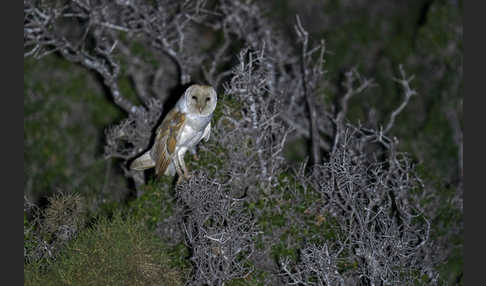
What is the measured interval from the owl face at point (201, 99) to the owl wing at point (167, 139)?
157mm

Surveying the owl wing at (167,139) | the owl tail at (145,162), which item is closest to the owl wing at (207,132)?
the owl wing at (167,139)

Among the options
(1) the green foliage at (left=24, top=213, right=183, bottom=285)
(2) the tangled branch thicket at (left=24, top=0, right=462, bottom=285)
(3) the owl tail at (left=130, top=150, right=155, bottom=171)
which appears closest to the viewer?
(1) the green foliage at (left=24, top=213, right=183, bottom=285)

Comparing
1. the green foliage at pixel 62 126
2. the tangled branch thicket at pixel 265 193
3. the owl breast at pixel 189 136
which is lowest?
the green foliage at pixel 62 126

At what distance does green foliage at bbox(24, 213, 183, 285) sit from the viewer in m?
4.10

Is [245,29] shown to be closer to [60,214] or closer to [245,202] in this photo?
[245,202]

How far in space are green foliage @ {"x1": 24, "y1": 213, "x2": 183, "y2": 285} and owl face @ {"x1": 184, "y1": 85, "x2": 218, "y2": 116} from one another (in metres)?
1.22

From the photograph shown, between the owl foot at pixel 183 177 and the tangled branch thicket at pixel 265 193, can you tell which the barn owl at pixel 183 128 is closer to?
the owl foot at pixel 183 177

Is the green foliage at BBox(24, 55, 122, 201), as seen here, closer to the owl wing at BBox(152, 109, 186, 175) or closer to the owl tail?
the owl tail

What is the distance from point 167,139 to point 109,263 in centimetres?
121

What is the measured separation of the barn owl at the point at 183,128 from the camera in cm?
434

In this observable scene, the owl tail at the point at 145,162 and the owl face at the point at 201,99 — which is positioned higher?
the owl face at the point at 201,99

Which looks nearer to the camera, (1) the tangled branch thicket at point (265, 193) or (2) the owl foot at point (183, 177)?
(1) the tangled branch thicket at point (265, 193)

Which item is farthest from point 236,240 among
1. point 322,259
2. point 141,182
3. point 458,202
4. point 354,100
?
point 354,100

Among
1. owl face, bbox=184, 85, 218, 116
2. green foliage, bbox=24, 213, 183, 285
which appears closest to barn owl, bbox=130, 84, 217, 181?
owl face, bbox=184, 85, 218, 116
